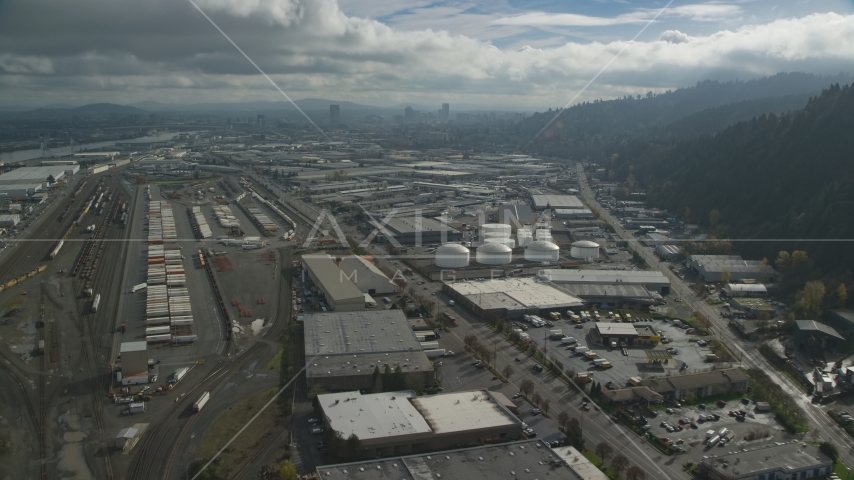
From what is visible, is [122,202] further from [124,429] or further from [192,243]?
[124,429]

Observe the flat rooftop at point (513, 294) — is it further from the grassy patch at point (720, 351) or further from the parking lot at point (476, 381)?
the grassy patch at point (720, 351)

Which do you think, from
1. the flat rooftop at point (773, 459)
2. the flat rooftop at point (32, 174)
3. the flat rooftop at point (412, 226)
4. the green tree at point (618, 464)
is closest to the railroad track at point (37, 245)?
the flat rooftop at point (32, 174)

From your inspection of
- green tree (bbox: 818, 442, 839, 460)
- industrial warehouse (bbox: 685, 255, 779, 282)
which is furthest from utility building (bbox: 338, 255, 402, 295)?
green tree (bbox: 818, 442, 839, 460)

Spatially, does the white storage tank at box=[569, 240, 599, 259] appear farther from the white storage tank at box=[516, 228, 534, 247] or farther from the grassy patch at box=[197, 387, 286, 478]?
the grassy patch at box=[197, 387, 286, 478]

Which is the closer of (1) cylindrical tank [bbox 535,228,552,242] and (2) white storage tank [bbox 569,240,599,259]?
(2) white storage tank [bbox 569,240,599,259]

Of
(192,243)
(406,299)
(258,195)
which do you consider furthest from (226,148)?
(406,299)

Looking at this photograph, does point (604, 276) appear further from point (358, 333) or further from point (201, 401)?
point (201, 401)
